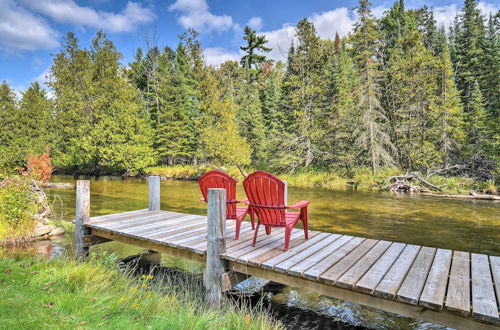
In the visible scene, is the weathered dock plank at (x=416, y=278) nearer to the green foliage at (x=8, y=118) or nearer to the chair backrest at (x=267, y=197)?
the chair backrest at (x=267, y=197)

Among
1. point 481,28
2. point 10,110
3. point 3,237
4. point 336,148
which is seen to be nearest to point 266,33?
point 336,148

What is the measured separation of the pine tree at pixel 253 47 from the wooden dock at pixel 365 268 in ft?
96.4

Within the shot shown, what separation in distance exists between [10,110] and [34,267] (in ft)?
91.7

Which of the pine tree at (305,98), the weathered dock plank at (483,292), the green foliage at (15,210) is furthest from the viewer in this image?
the pine tree at (305,98)

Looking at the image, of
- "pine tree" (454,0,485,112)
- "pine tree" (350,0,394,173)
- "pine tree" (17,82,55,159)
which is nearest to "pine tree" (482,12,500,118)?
"pine tree" (454,0,485,112)

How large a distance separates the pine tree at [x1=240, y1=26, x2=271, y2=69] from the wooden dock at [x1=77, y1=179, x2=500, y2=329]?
29.4 meters

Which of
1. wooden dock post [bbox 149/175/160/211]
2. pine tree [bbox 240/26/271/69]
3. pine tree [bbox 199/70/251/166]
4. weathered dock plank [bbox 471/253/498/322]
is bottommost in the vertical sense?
weathered dock plank [bbox 471/253/498/322]

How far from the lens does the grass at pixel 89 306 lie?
2289 millimetres

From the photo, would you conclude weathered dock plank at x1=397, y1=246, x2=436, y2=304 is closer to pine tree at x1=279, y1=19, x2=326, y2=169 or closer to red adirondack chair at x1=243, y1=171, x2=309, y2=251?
red adirondack chair at x1=243, y1=171, x2=309, y2=251

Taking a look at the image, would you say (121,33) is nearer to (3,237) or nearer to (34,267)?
(3,237)

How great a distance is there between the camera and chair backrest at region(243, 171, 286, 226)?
11.3 feet

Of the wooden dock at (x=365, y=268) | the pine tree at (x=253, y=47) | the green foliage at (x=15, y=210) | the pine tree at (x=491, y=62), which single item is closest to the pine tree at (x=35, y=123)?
the pine tree at (x=253, y=47)

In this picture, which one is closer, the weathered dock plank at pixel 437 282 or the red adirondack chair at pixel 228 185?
the weathered dock plank at pixel 437 282

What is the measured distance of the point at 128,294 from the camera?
3.03m
